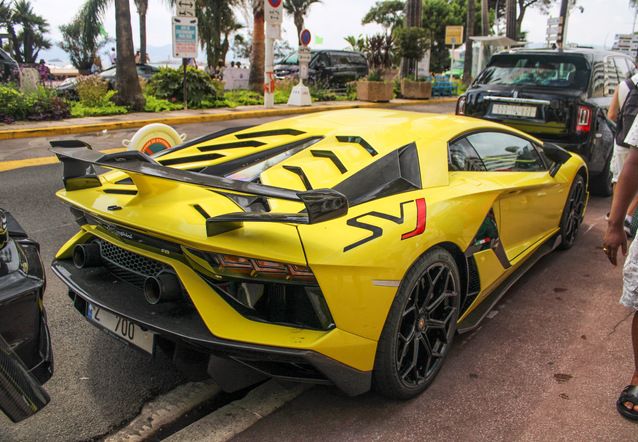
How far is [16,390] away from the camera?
1.64 m

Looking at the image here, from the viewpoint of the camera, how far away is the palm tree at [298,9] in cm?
4572

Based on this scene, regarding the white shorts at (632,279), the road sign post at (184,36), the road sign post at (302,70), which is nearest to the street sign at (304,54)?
the road sign post at (302,70)

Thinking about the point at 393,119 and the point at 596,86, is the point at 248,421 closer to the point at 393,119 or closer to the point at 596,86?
the point at 393,119

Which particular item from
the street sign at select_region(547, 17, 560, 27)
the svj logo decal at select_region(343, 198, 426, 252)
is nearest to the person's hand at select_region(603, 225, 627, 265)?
the svj logo decal at select_region(343, 198, 426, 252)

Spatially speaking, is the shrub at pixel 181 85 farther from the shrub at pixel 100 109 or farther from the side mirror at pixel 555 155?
the side mirror at pixel 555 155

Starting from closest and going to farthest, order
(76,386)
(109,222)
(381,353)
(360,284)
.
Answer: (360,284)
(381,353)
(109,222)
(76,386)

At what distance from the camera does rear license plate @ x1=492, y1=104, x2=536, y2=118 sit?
6453 mm

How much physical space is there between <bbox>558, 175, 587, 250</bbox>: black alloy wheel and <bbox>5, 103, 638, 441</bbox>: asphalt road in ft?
2.36

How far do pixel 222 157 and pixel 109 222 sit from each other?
0.85 meters

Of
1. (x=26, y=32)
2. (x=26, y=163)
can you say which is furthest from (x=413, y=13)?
(x=26, y=32)

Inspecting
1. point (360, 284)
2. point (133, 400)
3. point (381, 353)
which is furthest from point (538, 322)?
point (133, 400)

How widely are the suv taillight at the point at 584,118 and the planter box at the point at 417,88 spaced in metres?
15.2

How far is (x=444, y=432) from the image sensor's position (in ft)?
7.45

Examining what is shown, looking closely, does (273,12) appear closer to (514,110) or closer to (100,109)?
(100,109)
